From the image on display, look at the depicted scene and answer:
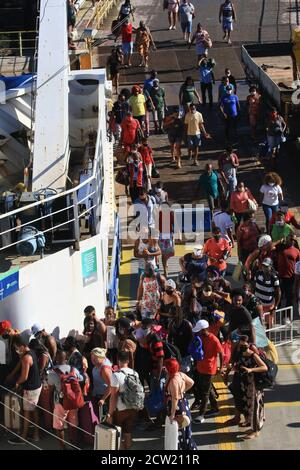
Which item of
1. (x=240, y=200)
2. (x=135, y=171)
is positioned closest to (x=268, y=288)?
(x=240, y=200)

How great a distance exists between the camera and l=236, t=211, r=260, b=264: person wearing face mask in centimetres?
1862

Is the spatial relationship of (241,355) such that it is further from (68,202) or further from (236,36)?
(236,36)

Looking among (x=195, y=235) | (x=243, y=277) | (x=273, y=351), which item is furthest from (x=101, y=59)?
(x=273, y=351)

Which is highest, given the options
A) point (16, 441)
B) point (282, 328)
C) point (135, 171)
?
point (135, 171)

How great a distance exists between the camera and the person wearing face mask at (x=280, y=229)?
18562 mm

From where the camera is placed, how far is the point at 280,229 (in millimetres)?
18625

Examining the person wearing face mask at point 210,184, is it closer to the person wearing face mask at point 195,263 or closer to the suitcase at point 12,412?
the person wearing face mask at point 195,263

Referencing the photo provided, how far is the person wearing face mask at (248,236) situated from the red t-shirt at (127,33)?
11505 millimetres

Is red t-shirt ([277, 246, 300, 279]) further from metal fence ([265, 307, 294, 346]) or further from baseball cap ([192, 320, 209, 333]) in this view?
baseball cap ([192, 320, 209, 333])

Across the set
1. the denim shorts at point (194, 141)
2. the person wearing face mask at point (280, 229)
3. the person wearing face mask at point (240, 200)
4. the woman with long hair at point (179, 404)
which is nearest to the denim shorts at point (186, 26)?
the denim shorts at point (194, 141)

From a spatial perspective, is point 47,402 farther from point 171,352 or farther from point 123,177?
point 123,177

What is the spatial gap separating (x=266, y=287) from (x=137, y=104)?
8522mm

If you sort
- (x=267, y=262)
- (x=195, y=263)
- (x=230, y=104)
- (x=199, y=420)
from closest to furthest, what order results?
(x=199, y=420)
(x=267, y=262)
(x=195, y=263)
(x=230, y=104)

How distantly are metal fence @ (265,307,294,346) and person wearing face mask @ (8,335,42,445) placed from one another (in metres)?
3.83
